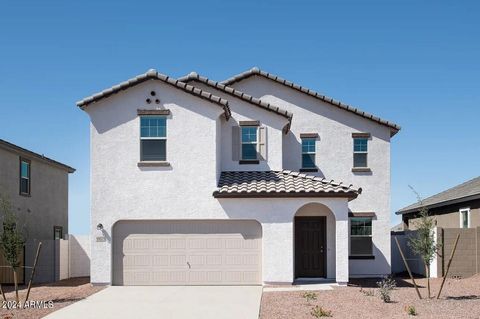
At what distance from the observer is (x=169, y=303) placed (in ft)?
56.3

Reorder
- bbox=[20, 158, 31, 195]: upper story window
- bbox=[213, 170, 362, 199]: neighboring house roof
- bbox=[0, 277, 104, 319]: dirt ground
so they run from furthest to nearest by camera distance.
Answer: bbox=[20, 158, 31, 195]: upper story window → bbox=[213, 170, 362, 199]: neighboring house roof → bbox=[0, 277, 104, 319]: dirt ground

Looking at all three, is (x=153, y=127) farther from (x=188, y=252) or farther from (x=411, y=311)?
(x=411, y=311)

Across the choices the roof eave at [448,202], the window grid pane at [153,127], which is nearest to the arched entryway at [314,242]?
the roof eave at [448,202]

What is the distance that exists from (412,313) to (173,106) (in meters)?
10.9

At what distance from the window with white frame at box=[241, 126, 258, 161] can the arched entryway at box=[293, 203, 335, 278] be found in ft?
9.44

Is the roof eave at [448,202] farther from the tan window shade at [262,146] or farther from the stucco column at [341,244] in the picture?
the tan window shade at [262,146]

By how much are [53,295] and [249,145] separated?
910cm

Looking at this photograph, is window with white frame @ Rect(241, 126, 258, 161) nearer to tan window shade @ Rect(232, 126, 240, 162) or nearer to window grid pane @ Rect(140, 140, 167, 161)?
tan window shade @ Rect(232, 126, 240, 162)

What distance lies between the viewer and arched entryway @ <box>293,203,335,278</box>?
22469 millimetres

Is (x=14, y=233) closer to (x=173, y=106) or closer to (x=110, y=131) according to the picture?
(x=110, y=131)

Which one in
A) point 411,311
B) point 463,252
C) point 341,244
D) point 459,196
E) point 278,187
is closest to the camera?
point 411,311

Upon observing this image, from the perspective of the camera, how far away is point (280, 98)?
26188 mm

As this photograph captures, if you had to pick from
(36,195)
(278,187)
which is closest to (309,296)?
(278,187)

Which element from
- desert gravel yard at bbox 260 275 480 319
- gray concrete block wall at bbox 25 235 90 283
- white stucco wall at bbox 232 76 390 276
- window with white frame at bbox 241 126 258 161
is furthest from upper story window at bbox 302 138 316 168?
gray concrete block wall at bbox 25 235 90 283
